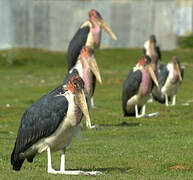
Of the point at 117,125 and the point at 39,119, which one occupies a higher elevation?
the point at 39,119

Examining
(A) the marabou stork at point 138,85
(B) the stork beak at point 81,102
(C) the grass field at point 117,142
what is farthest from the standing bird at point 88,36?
(B) the stork beak at point 81,102

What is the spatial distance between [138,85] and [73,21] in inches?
1188

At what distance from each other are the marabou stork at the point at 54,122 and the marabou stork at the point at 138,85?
8009 mm

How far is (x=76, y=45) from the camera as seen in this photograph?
1714 centimetres

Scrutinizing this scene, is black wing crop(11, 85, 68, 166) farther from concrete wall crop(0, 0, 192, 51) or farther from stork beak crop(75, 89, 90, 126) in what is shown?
concrete wall crop(0, 0, 192, 51)

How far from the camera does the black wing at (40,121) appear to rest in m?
7.98

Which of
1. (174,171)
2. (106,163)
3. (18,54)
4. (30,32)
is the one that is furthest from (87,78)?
(30,32)

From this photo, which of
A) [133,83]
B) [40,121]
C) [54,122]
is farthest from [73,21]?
[54,122]

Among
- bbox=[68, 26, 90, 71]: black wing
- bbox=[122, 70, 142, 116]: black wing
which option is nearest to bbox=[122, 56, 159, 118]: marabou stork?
bbox=[122, 70, 142, 116]: black wing

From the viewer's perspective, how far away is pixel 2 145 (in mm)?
11391

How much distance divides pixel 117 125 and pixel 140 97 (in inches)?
73.3

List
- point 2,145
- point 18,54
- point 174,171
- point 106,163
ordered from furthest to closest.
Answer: point 18,54 → point 2,145 → point 106,163 → point 174,171

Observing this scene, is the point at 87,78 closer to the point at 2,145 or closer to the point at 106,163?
the point at 2,145

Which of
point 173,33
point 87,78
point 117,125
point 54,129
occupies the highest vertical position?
point 54,129
